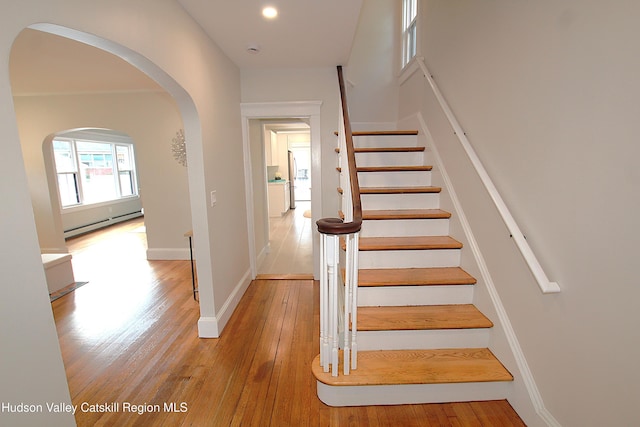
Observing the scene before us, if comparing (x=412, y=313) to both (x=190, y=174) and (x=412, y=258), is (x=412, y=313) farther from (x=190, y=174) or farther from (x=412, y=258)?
(x=190, y=174)

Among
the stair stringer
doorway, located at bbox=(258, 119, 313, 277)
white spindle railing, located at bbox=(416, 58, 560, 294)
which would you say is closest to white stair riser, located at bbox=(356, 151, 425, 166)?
the stair stringer

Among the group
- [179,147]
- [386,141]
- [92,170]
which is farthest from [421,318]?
[92,170]

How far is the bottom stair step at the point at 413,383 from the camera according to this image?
5.52 feet

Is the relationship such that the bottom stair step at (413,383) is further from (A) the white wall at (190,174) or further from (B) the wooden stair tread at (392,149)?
(B) the wooden stair tread at (392,149)

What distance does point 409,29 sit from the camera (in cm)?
361

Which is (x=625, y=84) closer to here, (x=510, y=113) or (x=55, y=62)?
(x=510, y=113)

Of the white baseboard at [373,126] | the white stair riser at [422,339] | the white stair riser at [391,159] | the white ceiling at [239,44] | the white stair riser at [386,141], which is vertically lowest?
the white stair riser at [422,339]

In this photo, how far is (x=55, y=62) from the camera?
2.78 metres

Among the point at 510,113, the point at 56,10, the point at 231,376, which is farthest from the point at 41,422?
the point at 510,113

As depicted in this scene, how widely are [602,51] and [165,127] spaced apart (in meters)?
4.52

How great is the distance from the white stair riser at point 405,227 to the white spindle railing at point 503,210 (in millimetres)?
655

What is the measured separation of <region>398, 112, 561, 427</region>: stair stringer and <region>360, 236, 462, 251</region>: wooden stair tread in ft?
0.31

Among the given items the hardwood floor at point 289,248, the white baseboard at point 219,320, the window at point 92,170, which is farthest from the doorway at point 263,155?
the window at point 92,170

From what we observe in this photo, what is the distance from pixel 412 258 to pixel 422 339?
0.60 m
